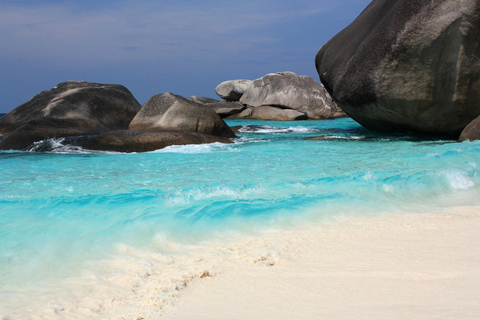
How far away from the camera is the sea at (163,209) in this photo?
7.78ft

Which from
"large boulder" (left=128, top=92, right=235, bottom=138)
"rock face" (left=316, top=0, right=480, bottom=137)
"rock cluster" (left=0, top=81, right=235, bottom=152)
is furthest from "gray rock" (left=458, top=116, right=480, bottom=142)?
"large boulder" (left=128, top=92, right=235, bottom=138)

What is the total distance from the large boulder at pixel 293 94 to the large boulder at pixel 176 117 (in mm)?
12758

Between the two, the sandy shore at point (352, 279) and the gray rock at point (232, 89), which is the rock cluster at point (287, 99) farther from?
the sandy shore at point (352, 279)

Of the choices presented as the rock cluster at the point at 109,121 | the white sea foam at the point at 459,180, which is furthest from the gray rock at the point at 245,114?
the white sea foam at the point at 459,180

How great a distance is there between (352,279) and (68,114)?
1016 cm

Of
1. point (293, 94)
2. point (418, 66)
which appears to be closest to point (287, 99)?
point (293, 94)

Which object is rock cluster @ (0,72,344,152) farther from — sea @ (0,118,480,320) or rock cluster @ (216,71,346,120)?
rock cluster @ (216,71,346,120)

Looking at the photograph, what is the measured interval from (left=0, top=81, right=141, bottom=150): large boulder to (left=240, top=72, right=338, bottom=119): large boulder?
1121 centimetres

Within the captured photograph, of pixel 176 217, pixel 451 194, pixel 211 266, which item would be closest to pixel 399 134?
pixel 451 194

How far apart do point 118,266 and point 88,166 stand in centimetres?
416

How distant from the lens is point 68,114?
11.1m

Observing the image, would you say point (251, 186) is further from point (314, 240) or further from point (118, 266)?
point (118, 266)

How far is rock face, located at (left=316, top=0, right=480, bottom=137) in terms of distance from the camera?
26.6 ft

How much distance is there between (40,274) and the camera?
8.69 feet
